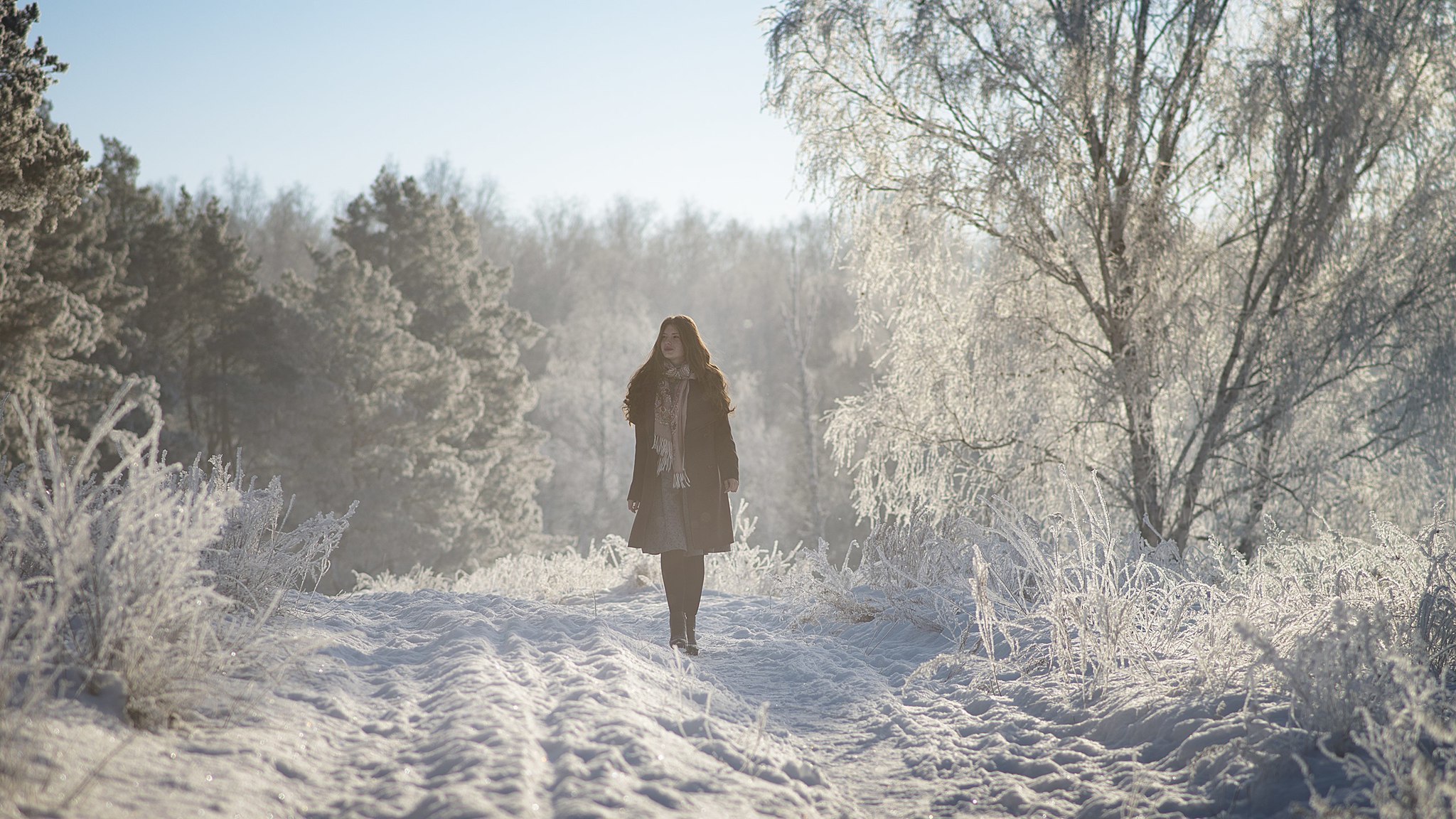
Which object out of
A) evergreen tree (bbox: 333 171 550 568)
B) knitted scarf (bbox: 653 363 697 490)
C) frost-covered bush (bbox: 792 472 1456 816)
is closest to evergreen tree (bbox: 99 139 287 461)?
evergreen tree (bbox: 333 171 550 568)

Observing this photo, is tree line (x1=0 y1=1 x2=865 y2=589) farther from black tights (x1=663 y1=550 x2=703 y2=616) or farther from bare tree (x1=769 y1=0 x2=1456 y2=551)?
black tights (x1=663 y1=550 x2=703 y2=616)

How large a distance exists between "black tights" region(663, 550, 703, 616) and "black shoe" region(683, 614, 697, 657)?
36mm

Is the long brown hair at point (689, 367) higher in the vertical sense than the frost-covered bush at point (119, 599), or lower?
higher

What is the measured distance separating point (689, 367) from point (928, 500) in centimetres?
455

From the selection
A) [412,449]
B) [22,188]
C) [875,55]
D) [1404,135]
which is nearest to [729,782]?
[875,55]

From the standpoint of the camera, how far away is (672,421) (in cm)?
499

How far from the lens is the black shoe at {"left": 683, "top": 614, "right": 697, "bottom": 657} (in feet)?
16.2

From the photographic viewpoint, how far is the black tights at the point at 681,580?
4.97m

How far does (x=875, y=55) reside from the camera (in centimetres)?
845

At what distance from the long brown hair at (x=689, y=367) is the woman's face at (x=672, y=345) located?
1cm

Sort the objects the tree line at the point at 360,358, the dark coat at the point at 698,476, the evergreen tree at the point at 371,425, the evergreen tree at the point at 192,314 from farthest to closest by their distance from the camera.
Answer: the evergreen tree at the point at 371,425 → the evergreen tree at the point at 192,314 → the tree line at the point at 360,358 → the dark coat at the point at 698,476

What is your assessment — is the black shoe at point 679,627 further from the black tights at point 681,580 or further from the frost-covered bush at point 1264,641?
the frost-covered bush at point 1264,641

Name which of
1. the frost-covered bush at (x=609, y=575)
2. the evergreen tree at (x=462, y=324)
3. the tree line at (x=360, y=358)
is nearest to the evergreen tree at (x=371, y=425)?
the tree line at (x=360, y=358)

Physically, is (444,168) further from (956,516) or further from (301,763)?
(301,763)
